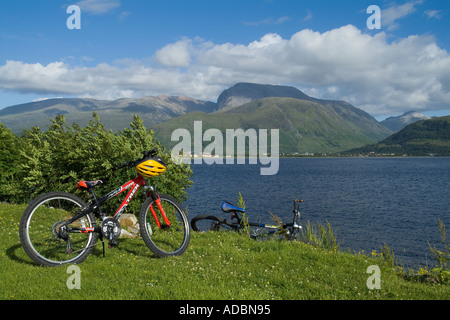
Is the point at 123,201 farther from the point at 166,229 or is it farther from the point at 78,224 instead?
the point at 166,229

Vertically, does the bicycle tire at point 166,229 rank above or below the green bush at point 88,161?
below

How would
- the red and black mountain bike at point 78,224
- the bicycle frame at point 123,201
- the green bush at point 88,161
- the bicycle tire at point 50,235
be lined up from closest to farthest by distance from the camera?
the bicycle tire at point 50,235, the red and black mountain bike at point 78,224, the bicycle frame at point 123,201, the green bush at point 88,161

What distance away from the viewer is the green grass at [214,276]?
19.8 feet

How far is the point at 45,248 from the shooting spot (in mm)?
7855

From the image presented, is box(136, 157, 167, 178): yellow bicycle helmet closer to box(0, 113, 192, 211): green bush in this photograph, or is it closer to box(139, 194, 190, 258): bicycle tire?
box(139, 194, 190, 258): bicycle tire

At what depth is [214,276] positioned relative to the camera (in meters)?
6.89

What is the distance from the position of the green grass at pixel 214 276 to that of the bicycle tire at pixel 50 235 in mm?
328

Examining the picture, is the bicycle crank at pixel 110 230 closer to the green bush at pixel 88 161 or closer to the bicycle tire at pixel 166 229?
the bicycle tire at pixel 166 229

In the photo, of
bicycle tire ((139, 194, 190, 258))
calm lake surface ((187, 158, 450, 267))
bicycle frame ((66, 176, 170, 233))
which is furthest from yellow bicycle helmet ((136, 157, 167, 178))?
calm lake surface ((187, 158, 450, 267))

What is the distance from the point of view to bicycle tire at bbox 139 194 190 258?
815 centimetres

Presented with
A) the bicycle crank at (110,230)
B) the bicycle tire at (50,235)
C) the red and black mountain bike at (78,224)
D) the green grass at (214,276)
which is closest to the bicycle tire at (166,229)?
the red and black mountain bike at (78,224)

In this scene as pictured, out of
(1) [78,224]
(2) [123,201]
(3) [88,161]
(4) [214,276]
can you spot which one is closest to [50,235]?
(1) [78,224]
